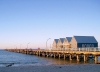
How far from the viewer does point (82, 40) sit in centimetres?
5403

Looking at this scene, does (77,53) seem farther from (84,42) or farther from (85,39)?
(85,39)

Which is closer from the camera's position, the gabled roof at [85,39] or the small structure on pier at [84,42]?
the small structure on pier at [84,42]

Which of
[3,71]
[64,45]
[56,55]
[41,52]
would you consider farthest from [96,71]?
[41,52]

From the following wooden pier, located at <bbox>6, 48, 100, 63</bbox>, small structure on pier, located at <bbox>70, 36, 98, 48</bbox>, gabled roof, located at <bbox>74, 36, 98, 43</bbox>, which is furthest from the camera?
gabled roof, located at <bbox>74, 36, 98, 43</bbox>

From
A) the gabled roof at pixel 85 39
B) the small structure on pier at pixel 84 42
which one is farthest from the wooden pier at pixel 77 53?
the gabled roof at pixel 85 39

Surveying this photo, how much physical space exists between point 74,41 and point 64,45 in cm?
1070

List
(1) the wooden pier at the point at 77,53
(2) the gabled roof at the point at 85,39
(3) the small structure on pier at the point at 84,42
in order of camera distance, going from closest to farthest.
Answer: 1. (1) the wooden pier at the point at 77,53
2. (3) the small structure on pier at the point at 84,42
3. (2) the gabled roof at the point at 85,39

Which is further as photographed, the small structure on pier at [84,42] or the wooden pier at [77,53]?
the small structure on pier at [84,42]

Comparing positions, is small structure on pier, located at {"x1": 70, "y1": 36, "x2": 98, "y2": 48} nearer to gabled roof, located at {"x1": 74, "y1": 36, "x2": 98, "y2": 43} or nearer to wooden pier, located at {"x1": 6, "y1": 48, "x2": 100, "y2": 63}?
gabled roof, located at {"x1": 74, "y1": 36, "x2": 98, "y2": 43}

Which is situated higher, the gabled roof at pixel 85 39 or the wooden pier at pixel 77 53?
the gabled roof at pixel 85 39

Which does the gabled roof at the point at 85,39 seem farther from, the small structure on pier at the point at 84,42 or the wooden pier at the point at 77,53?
the wooden pier at the point at 77,53

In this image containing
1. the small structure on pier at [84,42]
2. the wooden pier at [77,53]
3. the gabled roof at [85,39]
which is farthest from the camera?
the gabled roof at [85,39]

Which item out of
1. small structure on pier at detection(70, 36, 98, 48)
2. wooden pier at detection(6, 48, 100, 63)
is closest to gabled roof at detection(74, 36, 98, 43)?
small structure on pier at detection(70, 36, 98, 48)

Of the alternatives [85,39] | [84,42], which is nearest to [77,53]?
[84,42]
